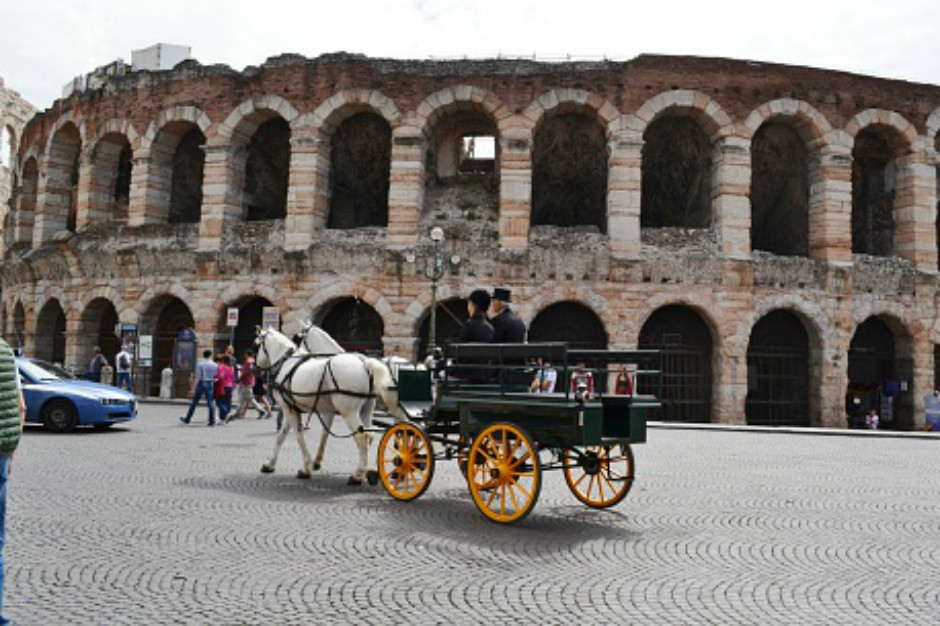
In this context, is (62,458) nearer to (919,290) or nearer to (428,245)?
(428,245)

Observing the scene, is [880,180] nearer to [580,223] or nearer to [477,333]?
[580,223]

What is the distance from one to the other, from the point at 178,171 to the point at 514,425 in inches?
861

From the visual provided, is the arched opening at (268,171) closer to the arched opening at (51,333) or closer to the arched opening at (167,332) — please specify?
the arched opening at (167,332)

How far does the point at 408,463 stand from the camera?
22.3 feet

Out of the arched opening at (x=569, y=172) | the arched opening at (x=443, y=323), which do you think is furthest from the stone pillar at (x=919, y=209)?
the arched opening at (x=443, y=323)

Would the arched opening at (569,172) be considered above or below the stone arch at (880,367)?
Result: above

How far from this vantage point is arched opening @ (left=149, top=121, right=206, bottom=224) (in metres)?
22.4

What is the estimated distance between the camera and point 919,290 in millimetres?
20516

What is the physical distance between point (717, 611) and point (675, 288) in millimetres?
16168

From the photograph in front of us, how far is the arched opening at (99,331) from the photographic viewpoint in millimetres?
23125

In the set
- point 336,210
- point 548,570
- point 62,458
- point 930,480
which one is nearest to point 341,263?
point 336,210

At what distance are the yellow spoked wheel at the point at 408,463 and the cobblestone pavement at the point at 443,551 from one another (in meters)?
0.15

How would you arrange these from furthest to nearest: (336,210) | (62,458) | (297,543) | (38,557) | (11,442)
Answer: (336,210) < (62,458) < (297,543) < (38,557) < (11,442)

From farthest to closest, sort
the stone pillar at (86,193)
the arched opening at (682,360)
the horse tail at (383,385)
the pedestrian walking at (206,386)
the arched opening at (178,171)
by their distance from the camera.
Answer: the stone pillar at (86,193) < the arched opening at (178,171) < the arched opening at (682,360) < the pedestrian walking at (206,386) < the horse tail at (383,385)
